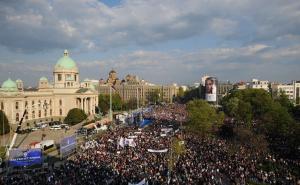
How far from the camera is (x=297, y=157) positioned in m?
37.9

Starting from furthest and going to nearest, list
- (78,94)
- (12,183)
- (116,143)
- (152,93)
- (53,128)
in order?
1. (152,93)
2. (78,94)
3. (53,128)
4. (116,143)
5. (12,183)

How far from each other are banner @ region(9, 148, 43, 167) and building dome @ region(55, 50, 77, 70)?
69.3 m

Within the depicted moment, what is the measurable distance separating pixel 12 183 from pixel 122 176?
26.0 feet

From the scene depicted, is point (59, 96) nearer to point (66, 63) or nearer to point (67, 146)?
point (66, 63)

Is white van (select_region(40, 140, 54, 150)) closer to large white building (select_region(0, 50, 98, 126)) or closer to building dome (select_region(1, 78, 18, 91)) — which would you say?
large white building (select_region(0, 50, 98, 126))

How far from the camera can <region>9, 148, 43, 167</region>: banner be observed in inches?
1293

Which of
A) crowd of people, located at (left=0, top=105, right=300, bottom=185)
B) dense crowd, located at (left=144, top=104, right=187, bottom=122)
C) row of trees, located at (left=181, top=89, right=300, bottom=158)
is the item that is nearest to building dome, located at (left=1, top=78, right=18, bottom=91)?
dense crowd, located at (left=144, top=104, right=187, bottom=122)

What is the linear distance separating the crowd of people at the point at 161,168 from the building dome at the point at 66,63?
63854 millimetres

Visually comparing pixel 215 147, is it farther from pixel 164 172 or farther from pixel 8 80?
pixel 8 80

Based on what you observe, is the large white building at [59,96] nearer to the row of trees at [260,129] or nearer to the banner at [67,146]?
the row of trees at [260,129]

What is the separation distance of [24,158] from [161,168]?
1208 cm

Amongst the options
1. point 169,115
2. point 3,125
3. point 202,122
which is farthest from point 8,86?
point 202,122

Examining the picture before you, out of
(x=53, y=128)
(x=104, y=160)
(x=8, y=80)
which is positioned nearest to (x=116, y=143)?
(x=104, y=160)

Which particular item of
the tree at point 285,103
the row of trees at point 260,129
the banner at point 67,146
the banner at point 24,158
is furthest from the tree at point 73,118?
the banner at point 24,158
